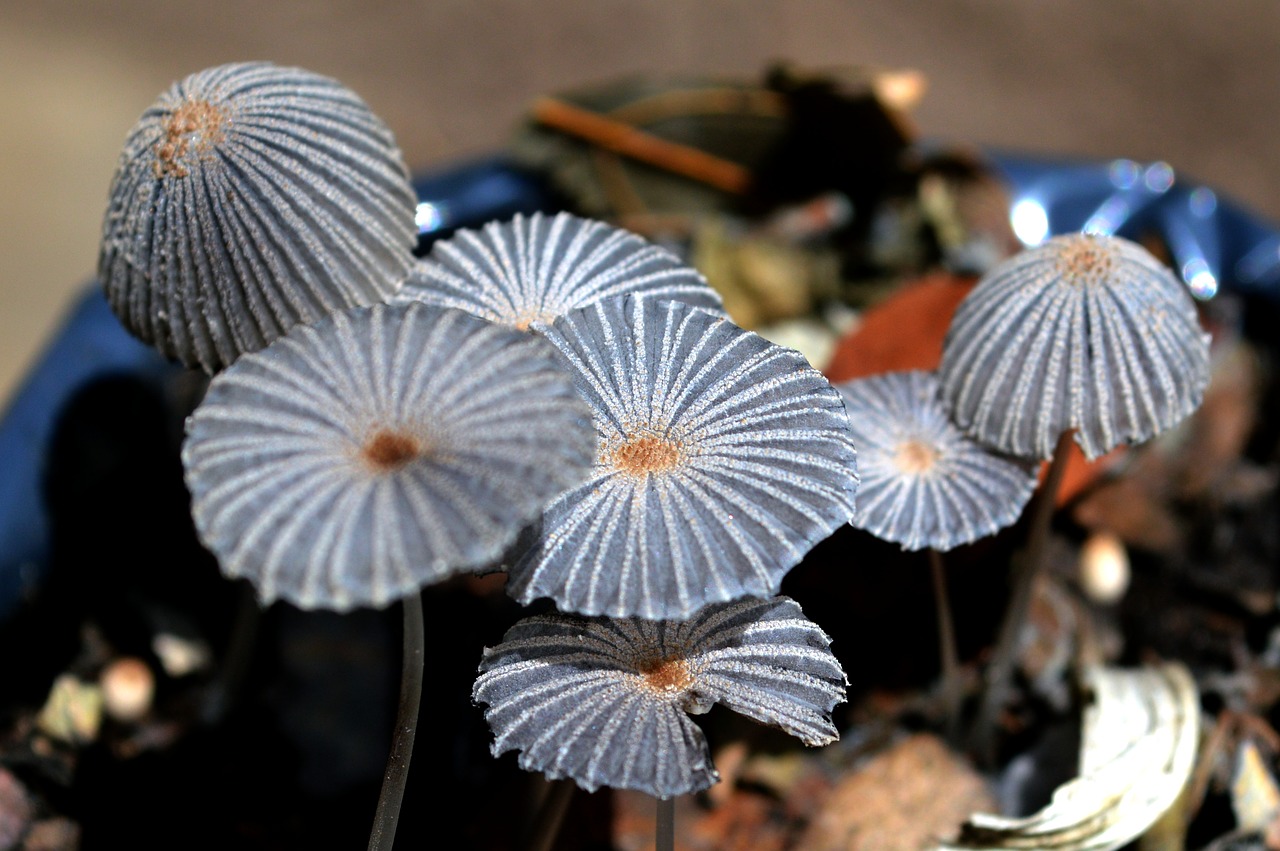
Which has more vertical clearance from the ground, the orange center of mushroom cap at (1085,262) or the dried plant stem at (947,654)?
the orange center of mushroom cap at (1085,262)

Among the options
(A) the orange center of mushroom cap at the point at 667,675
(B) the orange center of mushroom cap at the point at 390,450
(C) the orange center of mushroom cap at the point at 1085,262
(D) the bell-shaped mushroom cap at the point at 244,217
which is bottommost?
(A) the orange center of mushroom cap at the point at 667,675

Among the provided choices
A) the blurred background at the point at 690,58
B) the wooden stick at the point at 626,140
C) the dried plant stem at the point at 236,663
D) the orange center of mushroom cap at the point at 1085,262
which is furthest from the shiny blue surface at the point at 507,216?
the blurred background at the point at 690,58

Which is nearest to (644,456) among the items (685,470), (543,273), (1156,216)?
(685,470)

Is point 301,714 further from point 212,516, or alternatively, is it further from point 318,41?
point 318,41

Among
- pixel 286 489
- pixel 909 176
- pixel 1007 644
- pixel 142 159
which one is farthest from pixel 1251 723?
pixel 142 159

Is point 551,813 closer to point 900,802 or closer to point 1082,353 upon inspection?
point 900,802

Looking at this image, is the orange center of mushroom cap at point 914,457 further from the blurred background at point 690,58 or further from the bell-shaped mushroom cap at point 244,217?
the blurred background at point 690,58

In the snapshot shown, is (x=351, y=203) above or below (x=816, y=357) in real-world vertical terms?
below
